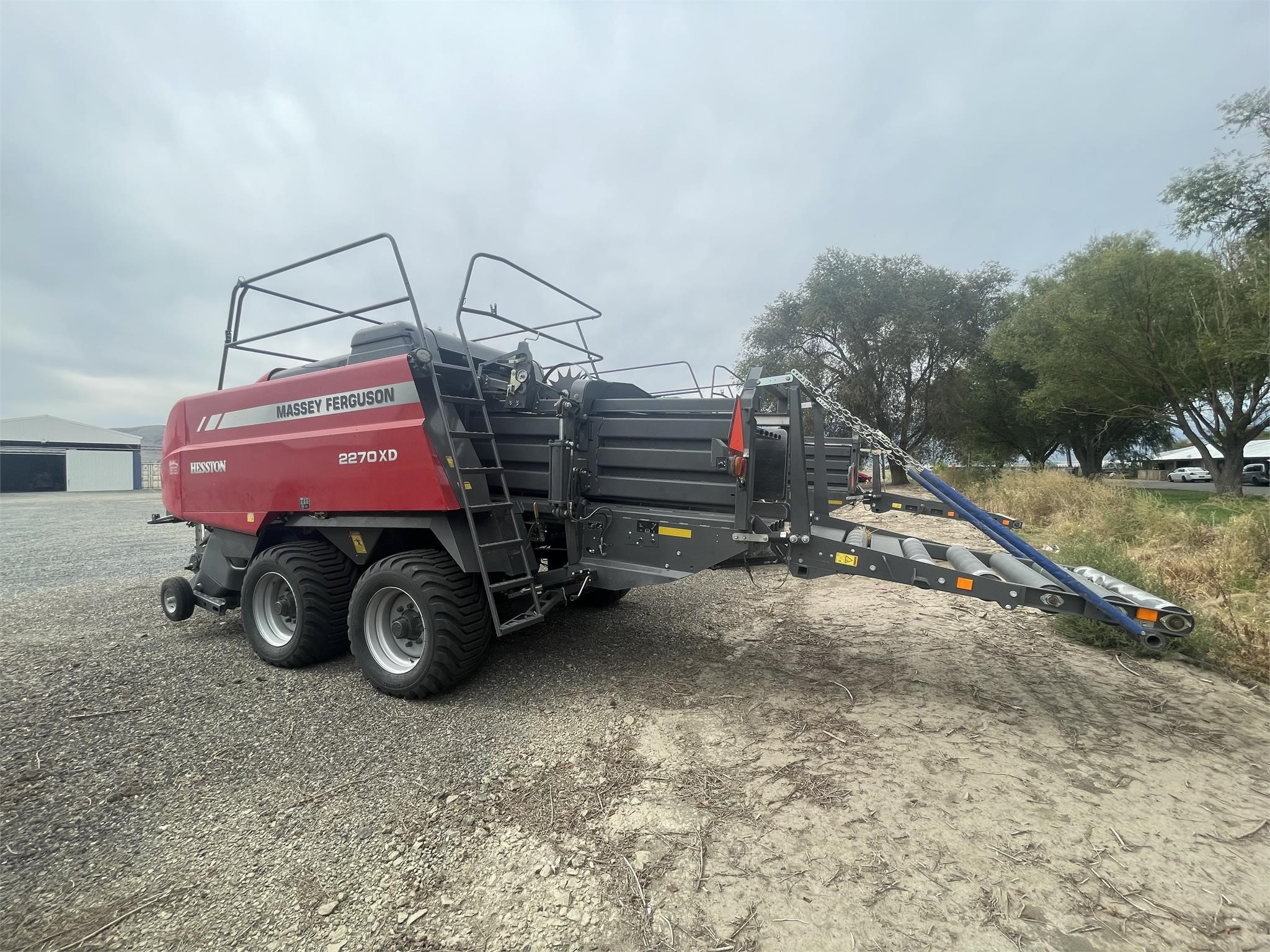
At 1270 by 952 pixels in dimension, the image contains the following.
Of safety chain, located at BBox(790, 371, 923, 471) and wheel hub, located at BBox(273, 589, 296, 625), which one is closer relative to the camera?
safety chain, located at BBox(790, 371, 923, 471)

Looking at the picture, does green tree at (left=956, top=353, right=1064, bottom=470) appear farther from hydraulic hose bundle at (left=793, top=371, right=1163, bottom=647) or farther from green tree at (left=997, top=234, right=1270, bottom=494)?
hydraulic hose bundle at (left=793, top=371, right=1163, bottom=647)

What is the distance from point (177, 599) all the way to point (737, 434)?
212 inches

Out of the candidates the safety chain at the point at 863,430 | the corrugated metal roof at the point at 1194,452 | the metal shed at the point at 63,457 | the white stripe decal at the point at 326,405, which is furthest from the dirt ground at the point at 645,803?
the corrugated metal roof at the point at 1194,452

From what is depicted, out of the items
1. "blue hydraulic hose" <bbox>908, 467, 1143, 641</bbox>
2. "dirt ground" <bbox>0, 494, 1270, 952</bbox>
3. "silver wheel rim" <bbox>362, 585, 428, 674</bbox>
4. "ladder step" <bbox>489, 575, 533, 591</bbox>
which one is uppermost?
"blue hydraulic hose" <bbox>908, 467, 1143, 641</bbox>

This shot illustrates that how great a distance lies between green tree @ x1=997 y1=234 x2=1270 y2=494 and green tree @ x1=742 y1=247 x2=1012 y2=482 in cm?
470

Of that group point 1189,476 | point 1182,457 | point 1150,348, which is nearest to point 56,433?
point 1150,348

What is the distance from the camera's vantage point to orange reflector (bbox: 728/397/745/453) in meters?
3.64

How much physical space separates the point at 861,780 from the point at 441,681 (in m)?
2.48

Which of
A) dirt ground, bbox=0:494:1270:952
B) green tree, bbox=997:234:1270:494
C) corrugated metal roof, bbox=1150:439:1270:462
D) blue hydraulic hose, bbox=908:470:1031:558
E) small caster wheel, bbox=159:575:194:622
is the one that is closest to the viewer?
dirt ground, bbox=0:494:1270:952

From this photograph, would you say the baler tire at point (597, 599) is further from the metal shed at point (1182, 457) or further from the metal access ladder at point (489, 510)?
the metal shed at point (1182, 457)

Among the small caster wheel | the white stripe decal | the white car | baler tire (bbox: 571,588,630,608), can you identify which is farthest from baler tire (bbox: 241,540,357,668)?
the white car

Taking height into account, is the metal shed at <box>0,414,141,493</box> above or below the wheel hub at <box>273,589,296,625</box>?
above

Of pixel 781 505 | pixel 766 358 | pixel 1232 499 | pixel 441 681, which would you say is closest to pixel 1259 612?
pixel 781 505

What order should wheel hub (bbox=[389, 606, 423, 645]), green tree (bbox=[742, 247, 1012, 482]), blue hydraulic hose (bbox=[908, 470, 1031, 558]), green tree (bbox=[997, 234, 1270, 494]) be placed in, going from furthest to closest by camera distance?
green tree (bbox=[742, 247, 1012, 482])
green tree (bbox=[997, 234, 1270, 494])
wheel hub (bbox=[389, 606, 423, 645])
blue hydraulic hose (bbox=[908, 470, 1031, 558])
